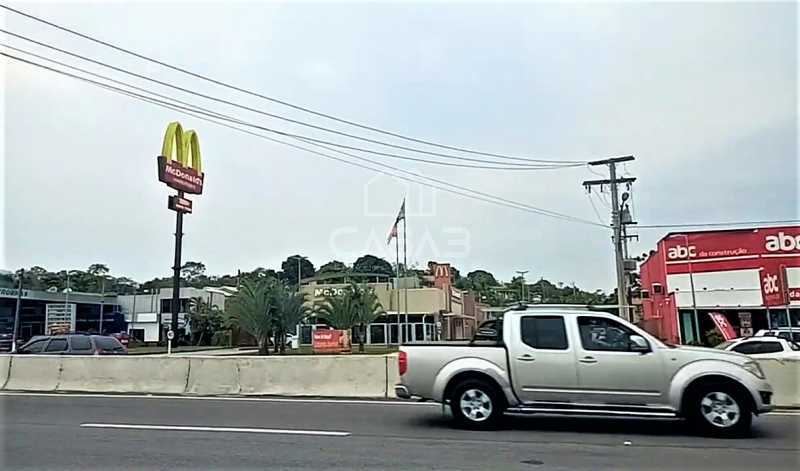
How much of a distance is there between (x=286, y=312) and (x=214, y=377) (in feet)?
92.5

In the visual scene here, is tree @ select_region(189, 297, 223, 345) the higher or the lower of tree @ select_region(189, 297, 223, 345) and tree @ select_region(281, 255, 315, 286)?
the lower

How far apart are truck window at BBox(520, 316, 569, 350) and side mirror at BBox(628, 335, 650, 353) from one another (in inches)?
36.4

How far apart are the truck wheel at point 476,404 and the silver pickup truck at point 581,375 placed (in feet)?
0.05

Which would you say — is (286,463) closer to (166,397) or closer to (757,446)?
(757,446)

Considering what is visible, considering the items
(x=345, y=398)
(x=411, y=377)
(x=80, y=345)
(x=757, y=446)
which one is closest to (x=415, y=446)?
(x=411, y=377)

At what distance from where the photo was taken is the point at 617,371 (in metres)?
10.9

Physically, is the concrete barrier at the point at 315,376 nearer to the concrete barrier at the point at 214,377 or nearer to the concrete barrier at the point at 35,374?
the concrete barrier at the point at 214,377

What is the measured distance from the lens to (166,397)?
1653 centimetres

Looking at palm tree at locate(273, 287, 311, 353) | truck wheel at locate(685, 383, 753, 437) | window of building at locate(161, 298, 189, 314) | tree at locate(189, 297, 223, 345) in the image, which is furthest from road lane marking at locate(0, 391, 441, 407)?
window of building at locate(161, 298, 189, 314)

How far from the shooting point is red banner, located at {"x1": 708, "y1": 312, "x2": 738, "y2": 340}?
36.3m

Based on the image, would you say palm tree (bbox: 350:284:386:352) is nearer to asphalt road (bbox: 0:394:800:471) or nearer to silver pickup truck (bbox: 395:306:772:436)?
asphalt road (bbox: 0:394:800:471)

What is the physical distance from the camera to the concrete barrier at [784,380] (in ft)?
48.3

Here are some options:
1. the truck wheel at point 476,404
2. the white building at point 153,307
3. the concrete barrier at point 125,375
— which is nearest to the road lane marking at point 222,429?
Answer: the truck wheel at point 476,404

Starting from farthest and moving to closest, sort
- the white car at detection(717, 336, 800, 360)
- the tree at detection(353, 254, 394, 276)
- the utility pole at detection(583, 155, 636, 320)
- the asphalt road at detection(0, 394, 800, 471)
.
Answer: the tree at detection(353, 254, 394, 276) < the utility pole at detection(583, 155, 636, 320) < the white car at detection(717, 336, 800, 360) < the asphalt road at detection(0, 394, 800, 471)
